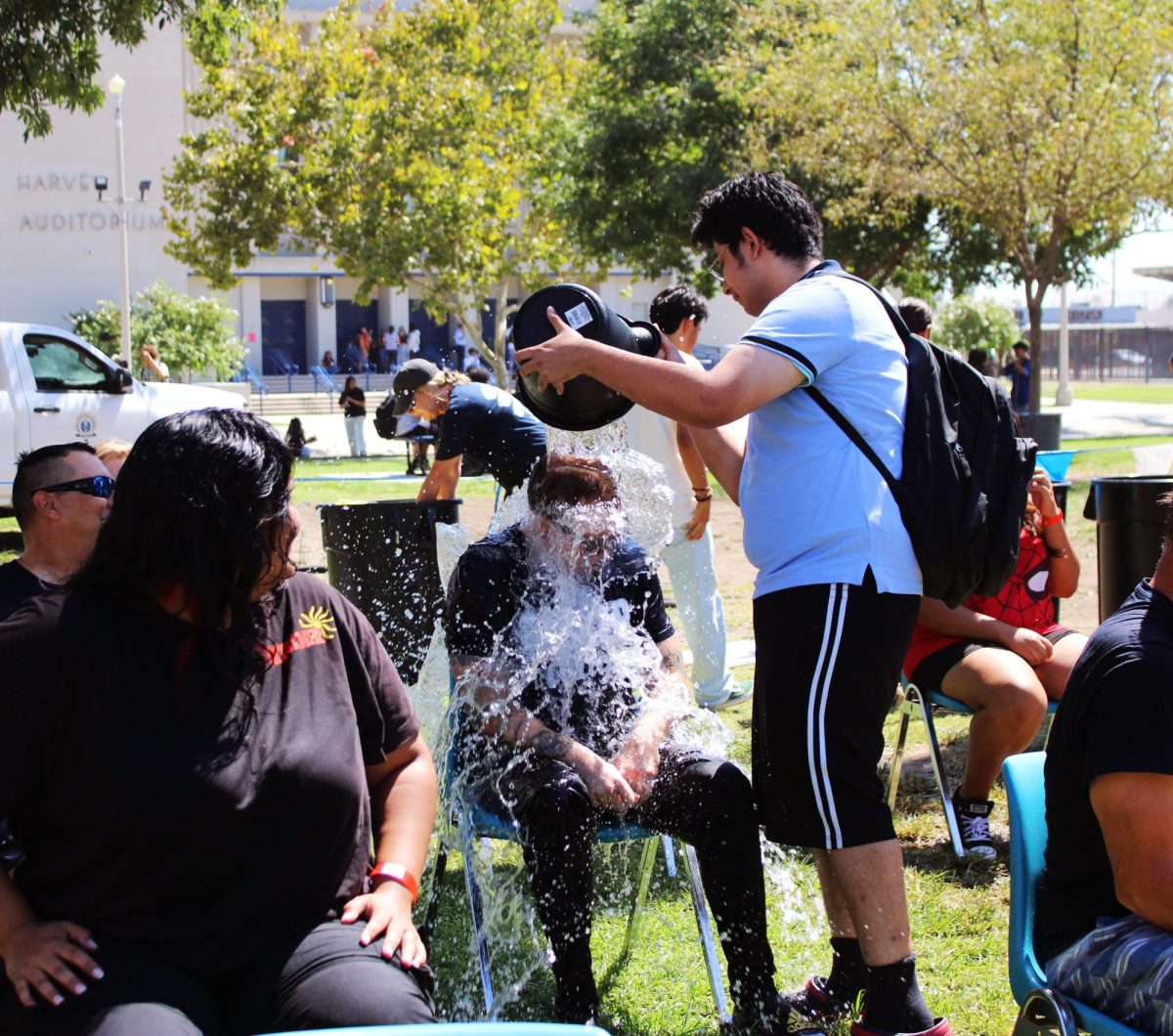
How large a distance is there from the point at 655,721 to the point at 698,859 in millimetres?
395

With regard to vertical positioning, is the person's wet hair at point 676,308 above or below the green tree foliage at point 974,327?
below

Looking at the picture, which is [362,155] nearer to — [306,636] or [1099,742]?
[306,636]

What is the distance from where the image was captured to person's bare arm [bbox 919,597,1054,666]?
438 cm

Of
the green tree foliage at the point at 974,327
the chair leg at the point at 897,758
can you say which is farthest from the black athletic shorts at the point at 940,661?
the green tree foliage at the point at 974,327

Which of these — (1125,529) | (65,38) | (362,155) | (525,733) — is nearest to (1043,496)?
(1125,529)

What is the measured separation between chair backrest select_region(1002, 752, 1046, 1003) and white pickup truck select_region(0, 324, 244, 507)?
1127cm

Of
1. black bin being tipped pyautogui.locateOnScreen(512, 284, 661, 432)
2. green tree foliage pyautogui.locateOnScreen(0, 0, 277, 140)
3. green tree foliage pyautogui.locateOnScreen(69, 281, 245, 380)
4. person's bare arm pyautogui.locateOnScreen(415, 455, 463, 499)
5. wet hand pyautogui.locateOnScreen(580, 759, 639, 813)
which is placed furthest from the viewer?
green tree foliage pyautogui.locateOnScreen(69, 281, 245, 380)

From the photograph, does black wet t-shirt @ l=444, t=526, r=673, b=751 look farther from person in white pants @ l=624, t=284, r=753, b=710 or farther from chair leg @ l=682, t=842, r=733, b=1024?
person in white pants @ l=624, t=284, r=753, b=710

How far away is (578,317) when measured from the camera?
2914mm

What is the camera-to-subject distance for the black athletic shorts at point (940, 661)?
4.33 metres

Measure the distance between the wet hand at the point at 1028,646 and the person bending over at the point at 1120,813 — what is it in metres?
2.18

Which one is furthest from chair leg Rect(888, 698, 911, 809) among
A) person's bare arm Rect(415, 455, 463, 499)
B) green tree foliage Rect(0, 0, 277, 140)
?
green tree foliage Rect(0, 0, 277, 140)

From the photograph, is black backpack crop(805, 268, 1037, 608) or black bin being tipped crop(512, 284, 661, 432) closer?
black backpack crop(805, 268, 1037, 608)

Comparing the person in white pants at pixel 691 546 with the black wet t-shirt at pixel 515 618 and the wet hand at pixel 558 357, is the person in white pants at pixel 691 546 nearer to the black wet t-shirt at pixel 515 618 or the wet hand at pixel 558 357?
the black wet t-shirt at pixel 515 618
